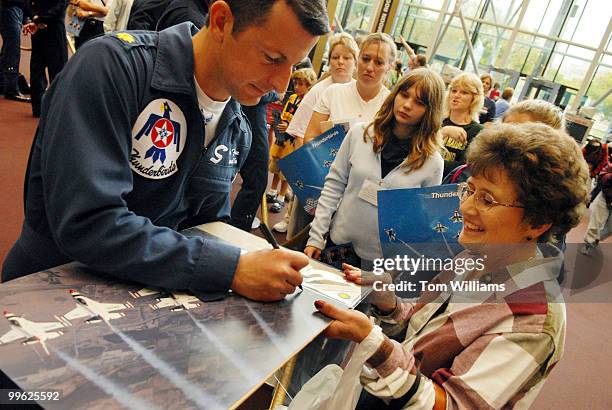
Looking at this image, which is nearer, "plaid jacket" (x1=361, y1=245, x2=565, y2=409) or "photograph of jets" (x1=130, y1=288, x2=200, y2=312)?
"photograph of jets" (x1=130, y1=288, x2=200, y2=312)

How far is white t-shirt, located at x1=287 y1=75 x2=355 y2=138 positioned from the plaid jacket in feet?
7.05

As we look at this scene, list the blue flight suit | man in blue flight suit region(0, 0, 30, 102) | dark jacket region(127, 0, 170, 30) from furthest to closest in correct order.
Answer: man in blue flight suit region(0, 0, 30, 102) → dark jacket region(127, 0, 170, 30) → the blue flight suit

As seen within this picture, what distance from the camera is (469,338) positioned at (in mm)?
952

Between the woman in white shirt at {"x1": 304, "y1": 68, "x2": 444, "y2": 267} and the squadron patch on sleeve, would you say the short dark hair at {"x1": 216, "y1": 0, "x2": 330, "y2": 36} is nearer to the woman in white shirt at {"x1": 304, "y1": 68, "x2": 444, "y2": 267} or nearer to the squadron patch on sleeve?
the squadron patch on sleeve

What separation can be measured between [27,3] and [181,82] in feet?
14.6

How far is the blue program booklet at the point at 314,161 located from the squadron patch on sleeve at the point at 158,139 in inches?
53.7

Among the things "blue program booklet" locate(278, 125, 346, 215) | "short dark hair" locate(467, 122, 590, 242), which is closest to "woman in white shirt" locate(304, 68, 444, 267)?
"blue program booklet" locate(278, 125, 346, 215)

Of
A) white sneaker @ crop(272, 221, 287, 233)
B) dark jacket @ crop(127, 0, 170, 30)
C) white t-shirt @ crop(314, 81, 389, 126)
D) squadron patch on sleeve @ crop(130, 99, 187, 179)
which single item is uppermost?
dark jacket @ crop(127, 0, 170, 30)

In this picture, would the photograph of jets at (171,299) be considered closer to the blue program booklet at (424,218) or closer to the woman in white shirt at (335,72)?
the blue program booklet at (424,218)

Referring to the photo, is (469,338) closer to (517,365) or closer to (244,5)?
(517,365)

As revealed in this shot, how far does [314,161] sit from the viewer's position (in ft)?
7.43

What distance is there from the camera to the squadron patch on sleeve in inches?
32.9

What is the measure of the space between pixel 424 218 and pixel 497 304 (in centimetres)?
65

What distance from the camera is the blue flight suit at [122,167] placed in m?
0.74
